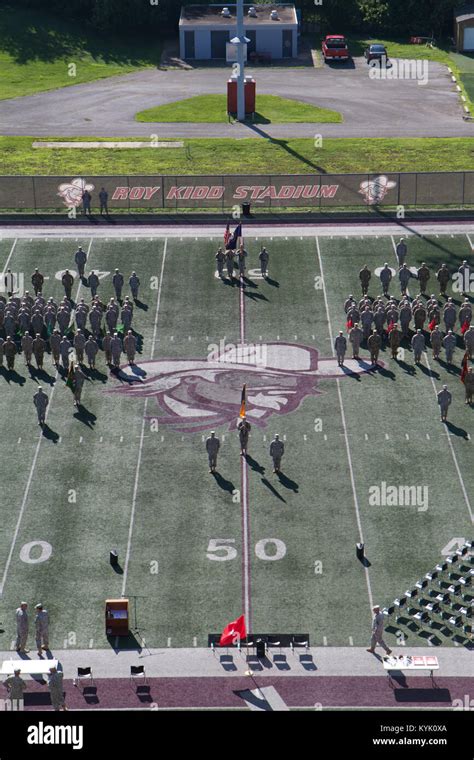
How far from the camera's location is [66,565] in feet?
125

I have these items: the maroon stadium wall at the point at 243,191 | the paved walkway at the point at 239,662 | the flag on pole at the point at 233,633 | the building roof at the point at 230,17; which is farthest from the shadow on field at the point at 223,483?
the building roof at the point at 230,17

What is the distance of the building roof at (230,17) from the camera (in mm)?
94562

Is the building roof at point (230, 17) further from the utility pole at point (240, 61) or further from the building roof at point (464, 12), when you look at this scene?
the utility pole at point (240, 61)

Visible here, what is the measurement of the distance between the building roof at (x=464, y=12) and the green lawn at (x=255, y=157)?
20.5m

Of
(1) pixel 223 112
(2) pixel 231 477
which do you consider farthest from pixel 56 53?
(2) pixel 231 477

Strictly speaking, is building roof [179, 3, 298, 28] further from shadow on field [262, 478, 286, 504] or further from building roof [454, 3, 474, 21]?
shadow on field [262, 478, 286, 504]

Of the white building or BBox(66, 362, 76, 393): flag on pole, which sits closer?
BBox(66, 362, 76, 393): flag on pole

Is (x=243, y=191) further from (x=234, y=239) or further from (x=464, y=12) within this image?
(x=464, y=12)

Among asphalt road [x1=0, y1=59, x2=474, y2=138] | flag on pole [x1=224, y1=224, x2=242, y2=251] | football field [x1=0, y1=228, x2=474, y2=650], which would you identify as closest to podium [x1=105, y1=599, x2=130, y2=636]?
football field [x1=0, y1=228, x2=474, y2=650]

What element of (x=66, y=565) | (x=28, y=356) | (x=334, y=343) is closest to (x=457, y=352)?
(x=334, y=343)

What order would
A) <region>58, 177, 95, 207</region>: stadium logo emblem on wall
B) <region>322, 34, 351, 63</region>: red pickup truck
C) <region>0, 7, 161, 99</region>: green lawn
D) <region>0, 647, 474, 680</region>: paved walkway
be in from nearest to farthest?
<region>0, 647, 474, 680</region>: paved walkway, <region>58, 177, 95, 207</region>: stadium logo emblem on wall, <region>0, 7, 161, 99</region>: green lawn, <region>322, 34, 351, 63</region>: red pickup truck

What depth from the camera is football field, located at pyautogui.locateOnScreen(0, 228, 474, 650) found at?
36719 millimetres

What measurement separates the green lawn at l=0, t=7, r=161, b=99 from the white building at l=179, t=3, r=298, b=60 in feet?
8.97

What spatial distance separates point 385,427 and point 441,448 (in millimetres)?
2153
